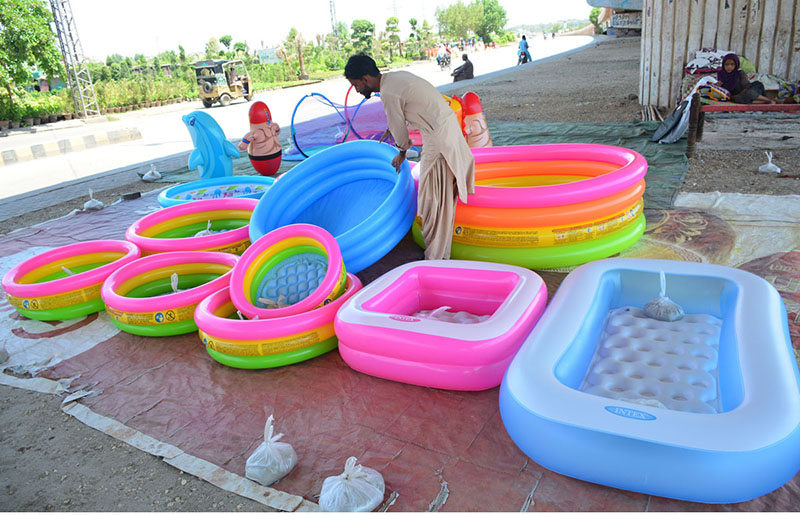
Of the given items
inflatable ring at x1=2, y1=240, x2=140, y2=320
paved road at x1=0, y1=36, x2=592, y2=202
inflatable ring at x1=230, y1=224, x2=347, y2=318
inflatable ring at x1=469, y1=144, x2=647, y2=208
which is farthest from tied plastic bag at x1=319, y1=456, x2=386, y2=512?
paved road at x1=0, y1=36, x2=592, y2=202

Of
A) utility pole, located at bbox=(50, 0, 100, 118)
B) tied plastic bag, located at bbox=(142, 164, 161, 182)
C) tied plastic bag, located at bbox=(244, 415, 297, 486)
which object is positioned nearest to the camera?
tied plastic bag, located at bbox=(244, 415, 297, 486)

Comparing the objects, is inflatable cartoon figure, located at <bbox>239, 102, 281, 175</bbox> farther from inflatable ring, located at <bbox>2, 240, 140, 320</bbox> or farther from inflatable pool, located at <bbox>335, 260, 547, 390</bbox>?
inflatable pool, located at <bbox>335, 260, 547, 390</bbox>

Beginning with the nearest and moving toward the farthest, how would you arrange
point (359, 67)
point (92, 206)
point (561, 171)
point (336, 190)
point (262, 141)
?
point (359, 67), point (336, 190), point (561, 171), point (92, 206), point (262, 141)

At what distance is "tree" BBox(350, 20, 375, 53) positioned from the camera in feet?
138

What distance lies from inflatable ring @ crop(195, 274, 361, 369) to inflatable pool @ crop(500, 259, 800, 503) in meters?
1.11

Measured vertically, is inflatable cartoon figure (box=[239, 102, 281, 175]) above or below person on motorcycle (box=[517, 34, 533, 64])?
below

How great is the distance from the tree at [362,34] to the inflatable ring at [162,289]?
40.5 metres

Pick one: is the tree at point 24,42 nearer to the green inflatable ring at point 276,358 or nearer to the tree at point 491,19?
the green inflatable ring at point 276,358

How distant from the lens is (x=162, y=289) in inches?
154

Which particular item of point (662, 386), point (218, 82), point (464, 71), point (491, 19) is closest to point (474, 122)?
point (662, 386)

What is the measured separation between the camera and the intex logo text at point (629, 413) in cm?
189

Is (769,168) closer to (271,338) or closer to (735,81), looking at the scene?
(735,81)

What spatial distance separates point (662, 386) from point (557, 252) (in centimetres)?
152

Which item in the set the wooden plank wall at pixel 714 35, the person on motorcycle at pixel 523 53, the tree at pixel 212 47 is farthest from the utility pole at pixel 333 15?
the wooden plank wall at pixel 714 35
